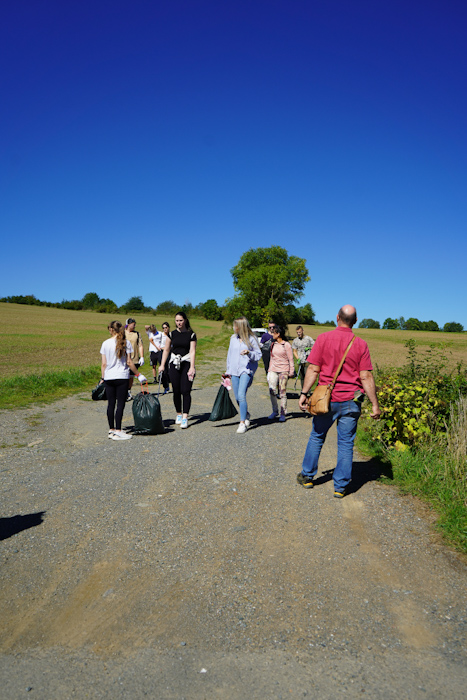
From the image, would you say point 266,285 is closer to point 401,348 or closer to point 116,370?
point 401,348

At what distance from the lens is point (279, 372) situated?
8.61 metres

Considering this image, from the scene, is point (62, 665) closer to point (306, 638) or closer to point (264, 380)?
point (306, 638)

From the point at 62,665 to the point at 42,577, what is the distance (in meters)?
1.02

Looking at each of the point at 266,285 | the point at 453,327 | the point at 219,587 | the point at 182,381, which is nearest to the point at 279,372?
the point at 182,381

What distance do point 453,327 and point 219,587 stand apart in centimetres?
10117

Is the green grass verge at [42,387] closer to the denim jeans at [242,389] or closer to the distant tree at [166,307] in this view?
the denim jeans at [242,389]

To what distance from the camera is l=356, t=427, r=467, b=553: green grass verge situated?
423 cm

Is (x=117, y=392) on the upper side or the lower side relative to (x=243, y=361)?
lower

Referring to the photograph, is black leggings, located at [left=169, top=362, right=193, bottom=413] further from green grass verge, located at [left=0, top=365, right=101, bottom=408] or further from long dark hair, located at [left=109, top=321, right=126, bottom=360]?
green grass verge, located at [left=0, top=365, right=101, bottom=408]

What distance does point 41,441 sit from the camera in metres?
7.28

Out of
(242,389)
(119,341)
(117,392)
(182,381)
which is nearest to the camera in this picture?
(119,341)

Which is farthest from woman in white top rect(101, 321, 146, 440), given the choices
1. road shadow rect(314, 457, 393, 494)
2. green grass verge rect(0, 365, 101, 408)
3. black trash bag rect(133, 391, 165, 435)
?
green grass verge rect(0, 365, 101, 408)

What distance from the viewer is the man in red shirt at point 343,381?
15.7ft

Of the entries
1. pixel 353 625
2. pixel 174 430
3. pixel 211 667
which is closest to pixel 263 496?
pixel 353 625
